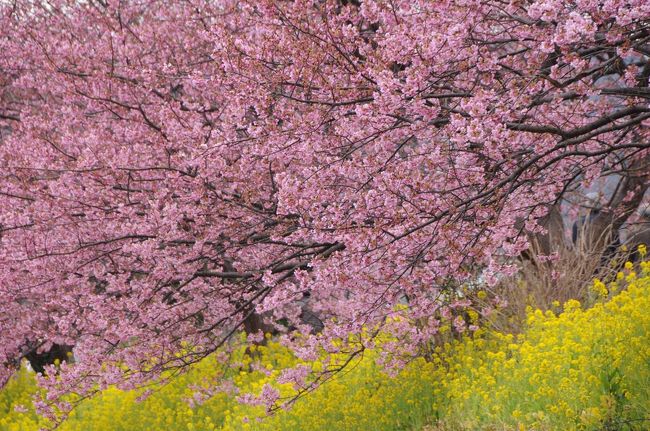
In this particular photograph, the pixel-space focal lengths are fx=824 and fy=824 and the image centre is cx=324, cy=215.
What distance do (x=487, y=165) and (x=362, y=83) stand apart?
1310 millimetres

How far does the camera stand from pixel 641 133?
8180 millimetres

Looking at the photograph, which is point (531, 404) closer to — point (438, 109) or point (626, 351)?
point (626, 351)

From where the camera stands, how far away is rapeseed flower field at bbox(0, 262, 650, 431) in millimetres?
6484

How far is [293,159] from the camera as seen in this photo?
26.4 feet

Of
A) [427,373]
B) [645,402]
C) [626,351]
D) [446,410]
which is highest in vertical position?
[427,373]

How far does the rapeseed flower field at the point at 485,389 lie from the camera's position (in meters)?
6.48

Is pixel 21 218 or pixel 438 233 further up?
pixel 21 218

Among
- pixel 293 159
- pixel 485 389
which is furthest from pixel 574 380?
pixel 293 159

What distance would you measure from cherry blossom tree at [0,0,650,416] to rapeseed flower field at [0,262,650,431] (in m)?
0.71

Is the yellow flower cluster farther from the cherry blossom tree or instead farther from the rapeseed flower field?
the cherry blossom tree

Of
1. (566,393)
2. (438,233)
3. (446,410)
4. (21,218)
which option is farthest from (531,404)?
(21,218)

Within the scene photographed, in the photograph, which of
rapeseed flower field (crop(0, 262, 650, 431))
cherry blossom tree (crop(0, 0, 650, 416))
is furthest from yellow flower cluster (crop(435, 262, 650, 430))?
cherry blossom tree (crop(0, 0, 650, 416))

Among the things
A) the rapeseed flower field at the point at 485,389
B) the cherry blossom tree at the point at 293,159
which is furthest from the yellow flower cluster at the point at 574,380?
the cherry blossom tree at the point at 293,159

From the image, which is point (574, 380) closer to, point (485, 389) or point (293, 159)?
point (485, 389)
